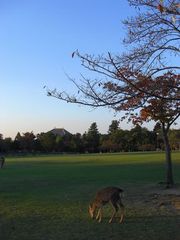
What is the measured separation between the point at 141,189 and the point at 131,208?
595 cm

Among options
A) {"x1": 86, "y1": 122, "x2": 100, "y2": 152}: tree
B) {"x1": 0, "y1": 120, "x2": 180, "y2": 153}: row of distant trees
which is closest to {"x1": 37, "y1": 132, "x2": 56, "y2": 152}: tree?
{"x1": 0, "y1": 120, "x2": 180, "y2": 153}: row of distant trees

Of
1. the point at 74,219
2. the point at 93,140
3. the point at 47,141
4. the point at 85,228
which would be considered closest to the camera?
the point at 85,228

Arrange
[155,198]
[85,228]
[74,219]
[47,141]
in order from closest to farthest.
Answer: [85,228] → [74,219] → [155,198] → [47,141]

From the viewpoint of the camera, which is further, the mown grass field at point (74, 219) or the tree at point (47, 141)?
the tree at point (47, 141)

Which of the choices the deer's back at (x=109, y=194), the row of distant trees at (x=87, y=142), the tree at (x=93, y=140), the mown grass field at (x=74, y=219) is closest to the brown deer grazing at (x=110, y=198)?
the deer's back at (x=109, y=194)

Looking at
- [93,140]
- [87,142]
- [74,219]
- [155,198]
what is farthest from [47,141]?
[74,219]

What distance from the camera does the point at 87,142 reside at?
132250 millimetres

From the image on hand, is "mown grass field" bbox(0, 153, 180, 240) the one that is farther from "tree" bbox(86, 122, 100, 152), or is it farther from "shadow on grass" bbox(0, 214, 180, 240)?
"tree" bbox(86, 122, 100, 152)

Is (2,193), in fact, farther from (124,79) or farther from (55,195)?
(124,79)

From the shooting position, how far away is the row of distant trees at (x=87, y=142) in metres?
A: 125

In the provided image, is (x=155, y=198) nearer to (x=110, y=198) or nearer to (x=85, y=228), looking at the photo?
(x=110, y=198)

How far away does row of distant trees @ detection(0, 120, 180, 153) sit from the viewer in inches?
4906

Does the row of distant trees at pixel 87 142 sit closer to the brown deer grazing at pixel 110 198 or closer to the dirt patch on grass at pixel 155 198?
the dirt patch on grass at pixel 155 198

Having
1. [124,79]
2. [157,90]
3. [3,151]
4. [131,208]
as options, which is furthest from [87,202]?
[3,151]
